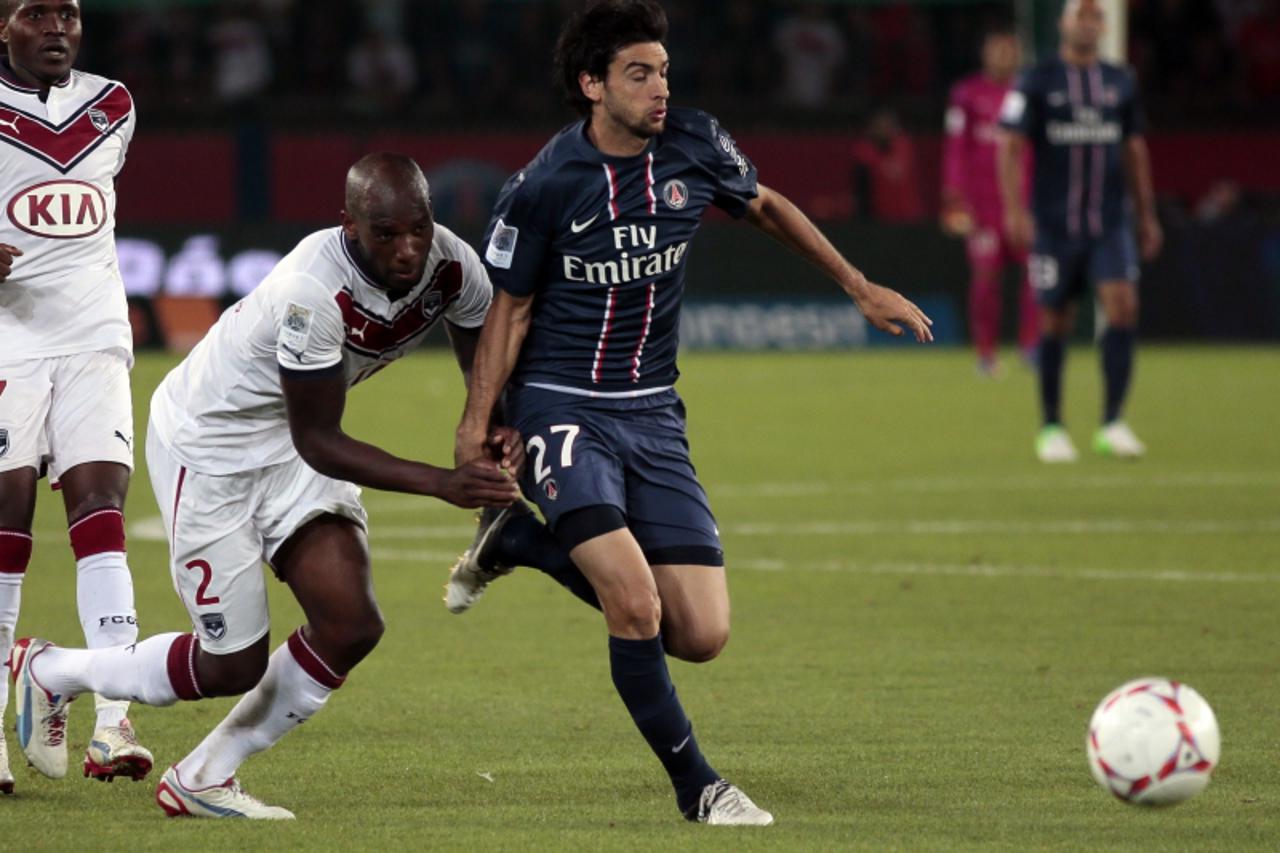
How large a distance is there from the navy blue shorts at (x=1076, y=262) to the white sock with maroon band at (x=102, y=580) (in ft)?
26.4

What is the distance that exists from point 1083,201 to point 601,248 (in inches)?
305

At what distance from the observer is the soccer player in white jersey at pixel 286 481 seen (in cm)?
496

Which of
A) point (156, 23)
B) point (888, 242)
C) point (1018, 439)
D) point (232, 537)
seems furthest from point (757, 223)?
point (156, 23)

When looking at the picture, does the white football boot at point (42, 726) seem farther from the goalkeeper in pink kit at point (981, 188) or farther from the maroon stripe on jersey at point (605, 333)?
the goalkeeper in pink kit at point (981, 188)

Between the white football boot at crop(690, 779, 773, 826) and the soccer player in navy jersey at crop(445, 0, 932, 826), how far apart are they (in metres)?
0.46

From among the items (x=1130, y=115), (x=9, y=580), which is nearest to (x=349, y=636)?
(x=9, y=580)

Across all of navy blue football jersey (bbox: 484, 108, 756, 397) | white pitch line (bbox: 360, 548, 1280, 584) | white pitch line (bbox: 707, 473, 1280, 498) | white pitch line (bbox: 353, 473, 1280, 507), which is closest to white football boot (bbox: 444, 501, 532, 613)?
navy blue football jersey (bbox: 484, 108, 756, 397)

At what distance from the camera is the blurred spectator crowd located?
23531mm

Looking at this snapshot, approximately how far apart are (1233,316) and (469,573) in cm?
1679

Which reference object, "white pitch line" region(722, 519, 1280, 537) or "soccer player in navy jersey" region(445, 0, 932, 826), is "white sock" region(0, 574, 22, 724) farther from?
"white pitch line" region(722, 519, 1280, 537)

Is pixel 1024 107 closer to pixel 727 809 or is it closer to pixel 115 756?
pixel 727 809

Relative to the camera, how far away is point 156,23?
24516 mm

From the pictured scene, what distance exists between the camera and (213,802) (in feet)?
16.7

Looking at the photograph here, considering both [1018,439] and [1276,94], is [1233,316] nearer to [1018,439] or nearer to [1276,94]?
[1276,94]
